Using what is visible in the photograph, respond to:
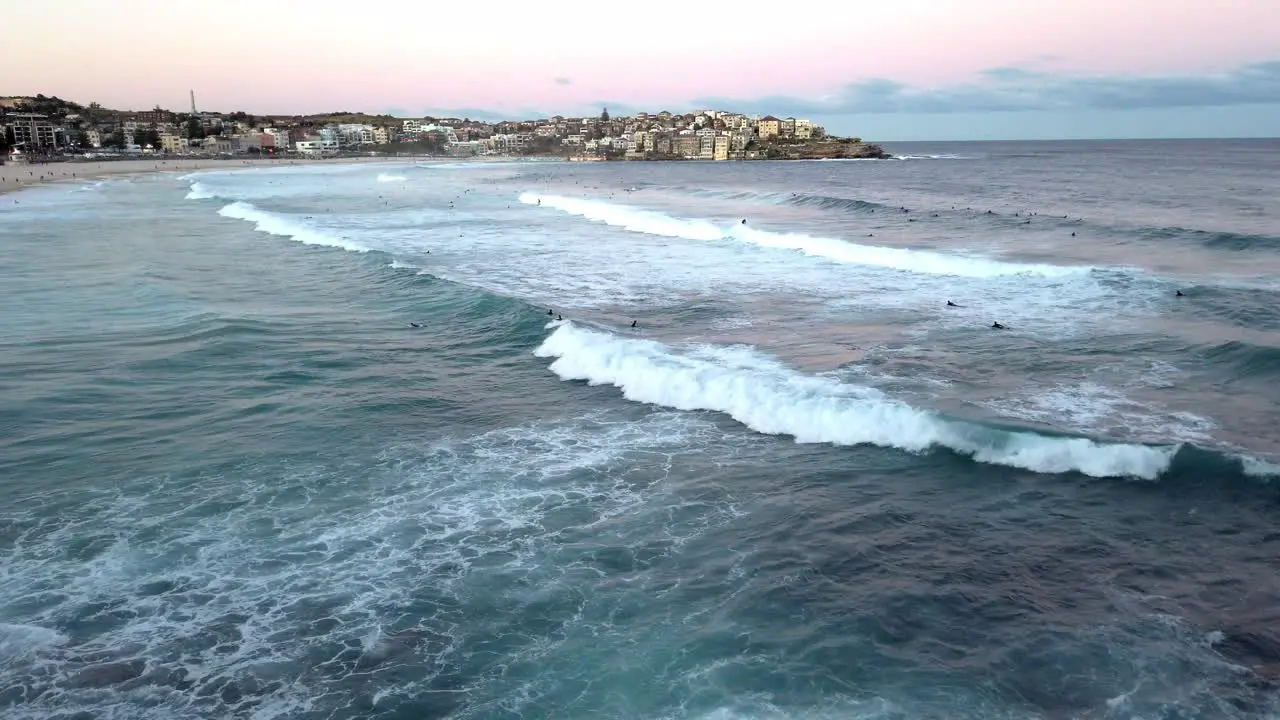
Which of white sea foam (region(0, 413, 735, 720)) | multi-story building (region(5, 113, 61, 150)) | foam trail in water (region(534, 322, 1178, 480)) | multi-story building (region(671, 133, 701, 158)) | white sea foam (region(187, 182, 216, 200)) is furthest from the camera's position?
multi-story building (region(671, 133, 701, 158))

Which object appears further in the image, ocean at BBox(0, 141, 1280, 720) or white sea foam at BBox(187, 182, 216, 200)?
white sea foam at BBox(187, 182, 216, 200)

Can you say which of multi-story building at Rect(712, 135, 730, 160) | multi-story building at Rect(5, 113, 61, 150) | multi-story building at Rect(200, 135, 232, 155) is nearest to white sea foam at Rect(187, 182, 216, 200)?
multi-story building at Rect(5, 113, 61, 150)

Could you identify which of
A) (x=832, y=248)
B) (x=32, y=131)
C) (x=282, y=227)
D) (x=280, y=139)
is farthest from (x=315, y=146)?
(x=832, y=248)

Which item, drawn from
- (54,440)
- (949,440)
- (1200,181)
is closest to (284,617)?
(54,440)

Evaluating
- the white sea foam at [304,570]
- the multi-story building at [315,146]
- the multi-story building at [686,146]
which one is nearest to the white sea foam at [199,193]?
the white sea foam at [304,570]

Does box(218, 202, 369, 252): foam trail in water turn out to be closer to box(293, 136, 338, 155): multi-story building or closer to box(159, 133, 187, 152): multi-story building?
box(293, 136, 338, 155): multi-story building

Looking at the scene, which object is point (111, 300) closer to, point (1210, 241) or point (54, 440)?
point (54, 440)

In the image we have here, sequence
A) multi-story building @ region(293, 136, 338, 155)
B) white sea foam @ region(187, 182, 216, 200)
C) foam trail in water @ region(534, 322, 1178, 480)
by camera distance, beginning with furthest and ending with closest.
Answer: multi-story building @ region(293, 136, 338, 155)
white sea foam @ region(187, 182, 216, 200)
foam trail in water @ region(534, 322, 1178, 480)

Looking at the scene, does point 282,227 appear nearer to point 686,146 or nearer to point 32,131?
point 32,131
